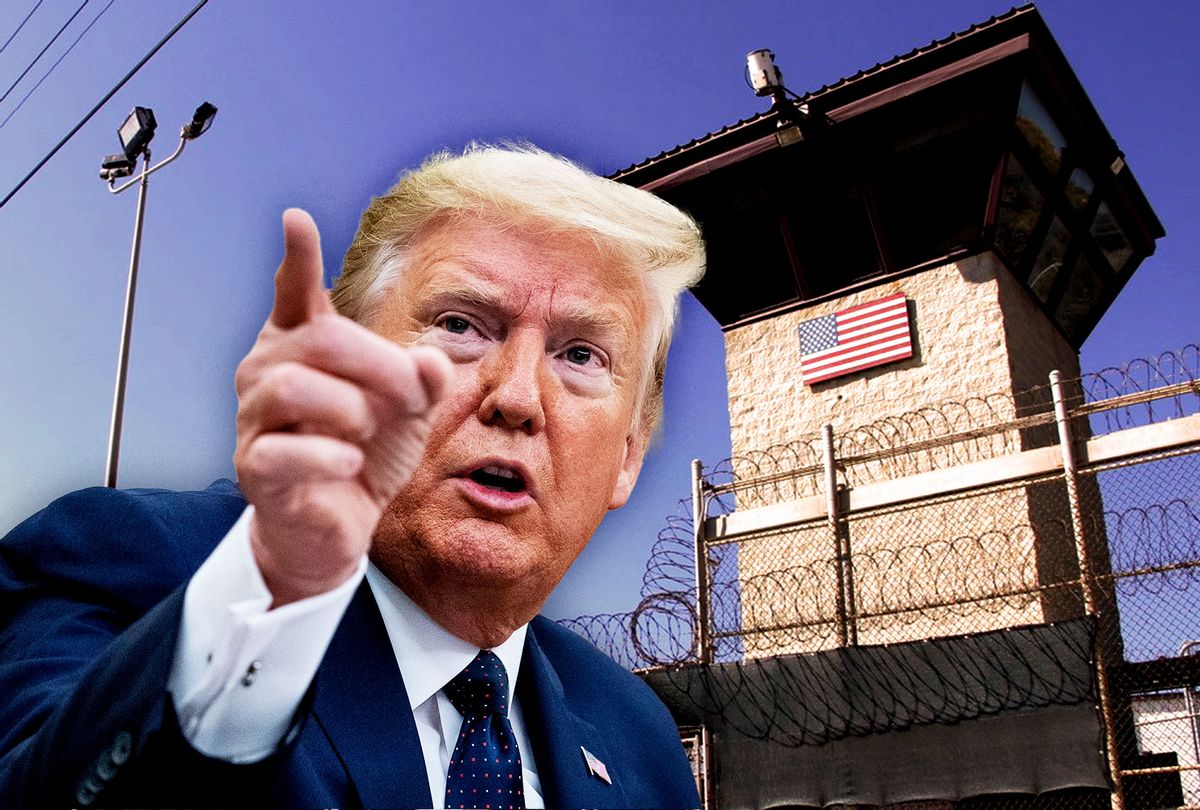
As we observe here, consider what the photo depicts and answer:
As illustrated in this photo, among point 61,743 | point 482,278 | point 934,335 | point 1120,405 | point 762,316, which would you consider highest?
point 762,316

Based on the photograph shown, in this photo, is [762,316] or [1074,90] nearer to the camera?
[1074,90]

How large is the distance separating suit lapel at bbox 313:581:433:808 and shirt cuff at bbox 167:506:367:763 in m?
0.33

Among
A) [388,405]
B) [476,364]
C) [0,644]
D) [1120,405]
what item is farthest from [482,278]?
[1120,405]

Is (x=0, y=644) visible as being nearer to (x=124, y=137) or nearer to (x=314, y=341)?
(x=314, y=341)

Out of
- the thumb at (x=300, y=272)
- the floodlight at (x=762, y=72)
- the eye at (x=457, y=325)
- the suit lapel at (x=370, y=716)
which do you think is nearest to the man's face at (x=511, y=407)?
the eye at (x=457, y=325)

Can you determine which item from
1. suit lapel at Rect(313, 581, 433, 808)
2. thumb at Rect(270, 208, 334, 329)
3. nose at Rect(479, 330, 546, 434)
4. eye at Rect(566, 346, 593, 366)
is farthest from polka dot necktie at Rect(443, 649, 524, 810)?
thumb at Rect(270, 208, 334, 329)

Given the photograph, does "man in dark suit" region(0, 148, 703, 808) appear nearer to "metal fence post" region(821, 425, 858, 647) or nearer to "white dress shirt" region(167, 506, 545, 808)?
"white dress shirt" region(167, 506, 545, 808)

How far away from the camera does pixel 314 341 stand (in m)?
0.90

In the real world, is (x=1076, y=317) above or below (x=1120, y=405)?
above

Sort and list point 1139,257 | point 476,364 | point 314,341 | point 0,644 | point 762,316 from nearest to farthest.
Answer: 1. point 314,341
2. point 0,644
3. point 476,364
4. point 762,316
5. point 1139,257

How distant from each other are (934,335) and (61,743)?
12.9 metres

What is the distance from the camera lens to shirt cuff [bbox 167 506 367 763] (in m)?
0.96

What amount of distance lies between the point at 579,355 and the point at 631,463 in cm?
51

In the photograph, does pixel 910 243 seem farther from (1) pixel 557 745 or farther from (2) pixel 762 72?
(1) pixel 557 745
